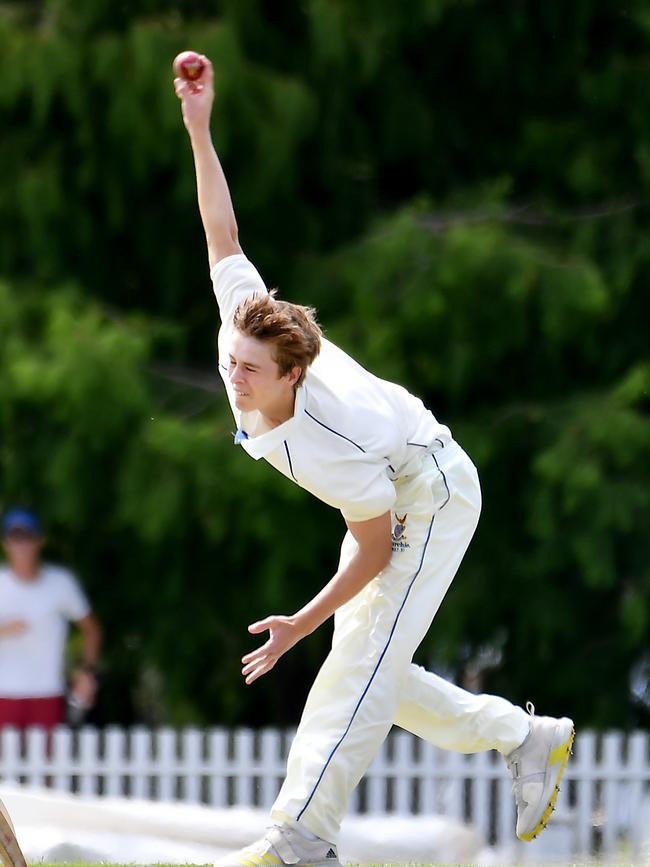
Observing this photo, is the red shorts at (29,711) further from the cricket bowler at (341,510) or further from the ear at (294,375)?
the ear at (294,375)

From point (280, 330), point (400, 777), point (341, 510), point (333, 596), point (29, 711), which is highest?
point (280, 330)

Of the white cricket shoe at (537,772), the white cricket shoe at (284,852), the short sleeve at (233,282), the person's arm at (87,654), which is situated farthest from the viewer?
the person's arm at (87,654)

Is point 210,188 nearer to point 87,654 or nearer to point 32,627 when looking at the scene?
point 32,627

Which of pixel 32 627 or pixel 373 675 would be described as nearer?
pixel 373 675

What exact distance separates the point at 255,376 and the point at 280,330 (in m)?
0.12

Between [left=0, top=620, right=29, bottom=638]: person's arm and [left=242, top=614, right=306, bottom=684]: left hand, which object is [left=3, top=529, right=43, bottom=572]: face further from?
[left=242, top=614, right=306, bottom=684]: left hand

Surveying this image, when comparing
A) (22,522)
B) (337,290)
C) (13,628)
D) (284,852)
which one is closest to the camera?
(284,852)

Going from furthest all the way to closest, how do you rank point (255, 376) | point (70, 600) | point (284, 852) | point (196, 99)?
point (70, 600), point (196, 99), point (284, 852), point (255, 376)

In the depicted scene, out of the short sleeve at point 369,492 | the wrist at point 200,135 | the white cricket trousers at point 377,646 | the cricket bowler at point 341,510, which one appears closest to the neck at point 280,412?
the cricket bowler at point 341,510

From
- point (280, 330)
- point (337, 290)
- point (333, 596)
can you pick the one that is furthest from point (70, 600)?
point (280, 330)

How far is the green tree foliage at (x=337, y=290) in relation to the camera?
711 cm

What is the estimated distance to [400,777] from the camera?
7441mm

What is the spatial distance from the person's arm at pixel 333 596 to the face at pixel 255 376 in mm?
364

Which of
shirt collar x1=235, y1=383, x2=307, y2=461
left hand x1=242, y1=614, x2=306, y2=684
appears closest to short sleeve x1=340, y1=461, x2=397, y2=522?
shirt collar x1=235, y1=383, x2=307, y2=461
